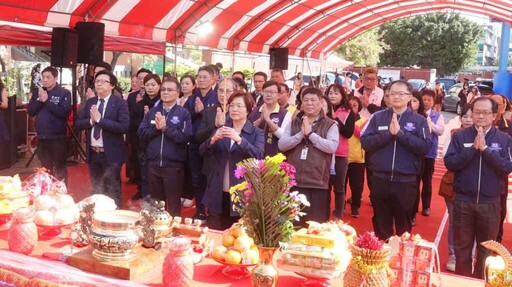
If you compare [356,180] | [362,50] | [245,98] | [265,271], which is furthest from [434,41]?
[265,271]

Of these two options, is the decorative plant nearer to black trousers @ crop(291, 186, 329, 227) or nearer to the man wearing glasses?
black trousers @ crop(291, 186, 329, 227)

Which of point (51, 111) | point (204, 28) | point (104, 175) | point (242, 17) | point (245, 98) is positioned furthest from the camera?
point (242, 17)

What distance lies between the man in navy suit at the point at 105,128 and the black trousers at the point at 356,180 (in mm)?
2400

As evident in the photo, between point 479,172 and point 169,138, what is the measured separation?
91.1 inches

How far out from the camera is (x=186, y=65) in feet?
72.6

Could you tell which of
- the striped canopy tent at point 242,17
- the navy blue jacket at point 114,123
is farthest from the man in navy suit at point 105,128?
the striped canopy tent at point 242,17

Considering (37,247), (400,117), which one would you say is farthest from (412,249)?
(400,117)

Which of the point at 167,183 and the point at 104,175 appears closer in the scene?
the point at 167,183

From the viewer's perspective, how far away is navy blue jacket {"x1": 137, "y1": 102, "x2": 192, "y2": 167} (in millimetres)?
4398

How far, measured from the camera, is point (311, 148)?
3.85 metres

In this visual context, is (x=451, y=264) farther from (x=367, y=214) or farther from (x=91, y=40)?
(x=91, y=40)

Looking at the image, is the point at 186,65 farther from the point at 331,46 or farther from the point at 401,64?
Answer: the point at 401,64

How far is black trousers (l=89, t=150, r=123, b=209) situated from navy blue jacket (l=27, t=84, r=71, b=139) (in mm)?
859

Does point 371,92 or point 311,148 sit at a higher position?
point 371,92
